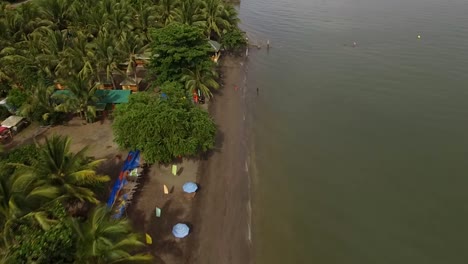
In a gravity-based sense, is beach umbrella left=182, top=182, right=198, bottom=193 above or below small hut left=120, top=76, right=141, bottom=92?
below

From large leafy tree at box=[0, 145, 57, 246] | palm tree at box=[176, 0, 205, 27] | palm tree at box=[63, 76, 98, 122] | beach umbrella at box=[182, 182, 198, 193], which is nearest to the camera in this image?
large leafy tree at box=[0, 145, 57, 246]

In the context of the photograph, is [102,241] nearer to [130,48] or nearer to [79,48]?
[79,48]

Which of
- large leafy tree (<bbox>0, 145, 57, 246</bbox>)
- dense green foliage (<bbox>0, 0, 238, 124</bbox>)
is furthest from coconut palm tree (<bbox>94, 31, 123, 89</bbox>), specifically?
large leafy tree (<bbox>0, 145, 57, 246</bbox>)

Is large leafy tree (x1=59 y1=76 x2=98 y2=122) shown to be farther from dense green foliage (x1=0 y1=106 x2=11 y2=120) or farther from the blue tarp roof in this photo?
the blue tarp roof

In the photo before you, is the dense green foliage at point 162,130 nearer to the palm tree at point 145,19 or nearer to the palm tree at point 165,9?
the palm tree at point 145,19

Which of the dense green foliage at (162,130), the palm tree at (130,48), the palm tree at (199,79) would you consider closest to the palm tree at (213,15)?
the palm tree at (130,48)

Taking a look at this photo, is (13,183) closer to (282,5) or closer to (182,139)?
(182,139)

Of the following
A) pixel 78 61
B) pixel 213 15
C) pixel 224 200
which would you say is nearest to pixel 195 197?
pixel 224 200
